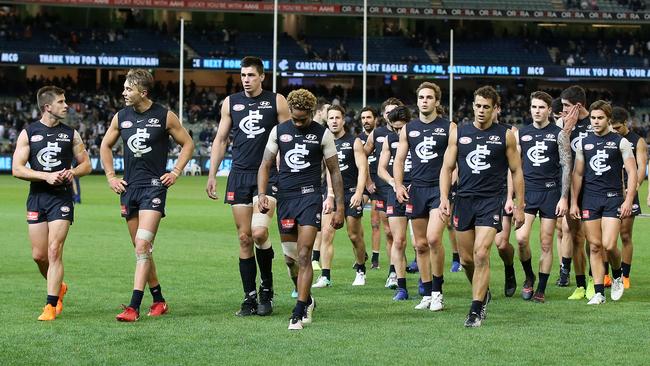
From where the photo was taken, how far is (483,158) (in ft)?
41.1

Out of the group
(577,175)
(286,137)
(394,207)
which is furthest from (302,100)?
(577,175)

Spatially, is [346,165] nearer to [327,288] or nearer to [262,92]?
[327,288]

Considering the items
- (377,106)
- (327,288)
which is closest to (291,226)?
(327,288)

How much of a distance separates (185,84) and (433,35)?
48.9 ft

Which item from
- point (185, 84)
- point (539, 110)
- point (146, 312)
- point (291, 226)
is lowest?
point (146, 312)

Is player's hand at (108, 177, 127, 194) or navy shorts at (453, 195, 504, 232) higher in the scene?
player's hand at (108, 177, 127, 194)

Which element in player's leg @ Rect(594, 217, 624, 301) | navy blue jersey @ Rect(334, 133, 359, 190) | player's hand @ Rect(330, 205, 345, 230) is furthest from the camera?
navy blue jersey @ Rect(334, 133, 359, 190)

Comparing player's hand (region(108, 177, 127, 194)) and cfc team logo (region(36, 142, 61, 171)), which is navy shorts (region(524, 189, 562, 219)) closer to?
player's hand (region(108, 177, 127, 194))

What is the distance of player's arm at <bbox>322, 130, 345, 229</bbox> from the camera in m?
12.2

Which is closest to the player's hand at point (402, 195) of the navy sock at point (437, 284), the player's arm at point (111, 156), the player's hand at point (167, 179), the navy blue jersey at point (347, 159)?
the navy sock at point (437, 284)

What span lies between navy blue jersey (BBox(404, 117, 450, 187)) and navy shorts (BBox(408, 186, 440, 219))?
0.07 metres

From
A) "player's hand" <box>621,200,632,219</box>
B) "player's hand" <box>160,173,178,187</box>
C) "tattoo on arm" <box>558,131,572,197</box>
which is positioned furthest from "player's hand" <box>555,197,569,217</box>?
"player's hand" <box>160,173,178,187</box>

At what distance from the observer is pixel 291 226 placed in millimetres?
12453

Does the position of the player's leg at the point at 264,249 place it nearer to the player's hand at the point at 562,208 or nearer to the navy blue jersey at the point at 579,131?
the player's hand at the point at 562,208
